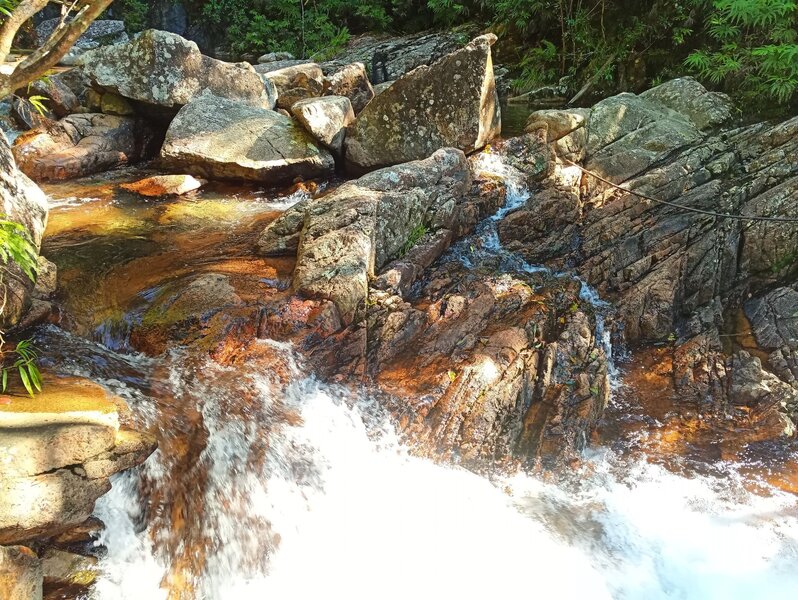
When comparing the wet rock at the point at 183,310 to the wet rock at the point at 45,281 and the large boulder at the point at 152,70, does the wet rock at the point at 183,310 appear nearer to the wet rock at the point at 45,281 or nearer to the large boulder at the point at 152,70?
the wet rock at the point at 45,281

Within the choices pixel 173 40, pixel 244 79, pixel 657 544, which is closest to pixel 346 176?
pixel 244 79

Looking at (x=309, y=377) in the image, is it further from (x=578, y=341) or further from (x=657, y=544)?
(x=657, y=544)

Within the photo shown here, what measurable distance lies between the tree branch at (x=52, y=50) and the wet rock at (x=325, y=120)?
5.71 meters

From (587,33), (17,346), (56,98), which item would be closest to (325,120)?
(56,98)

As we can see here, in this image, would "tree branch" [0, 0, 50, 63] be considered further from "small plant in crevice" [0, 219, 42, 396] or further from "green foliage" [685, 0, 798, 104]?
"green foliage" [685, 0, 798, 104]

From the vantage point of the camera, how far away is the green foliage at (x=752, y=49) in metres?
7.80

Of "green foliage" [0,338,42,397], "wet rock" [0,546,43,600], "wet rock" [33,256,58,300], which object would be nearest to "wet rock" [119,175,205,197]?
"wet rock" [33,256,58,300]

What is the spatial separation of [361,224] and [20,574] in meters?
4.22

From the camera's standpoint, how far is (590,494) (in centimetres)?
466

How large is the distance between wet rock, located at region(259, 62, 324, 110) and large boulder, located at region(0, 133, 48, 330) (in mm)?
6694

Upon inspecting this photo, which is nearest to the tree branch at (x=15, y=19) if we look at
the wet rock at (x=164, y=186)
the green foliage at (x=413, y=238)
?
the green foliage at (x=413, y=238)

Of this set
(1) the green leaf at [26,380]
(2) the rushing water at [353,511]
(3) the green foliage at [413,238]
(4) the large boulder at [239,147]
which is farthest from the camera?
(4) the large boulder at [239,147]

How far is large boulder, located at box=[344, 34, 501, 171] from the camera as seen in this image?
830 centimetres

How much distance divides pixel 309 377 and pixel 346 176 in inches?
203
